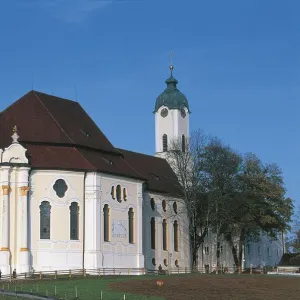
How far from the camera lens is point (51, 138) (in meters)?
65.9

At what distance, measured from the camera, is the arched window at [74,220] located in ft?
209

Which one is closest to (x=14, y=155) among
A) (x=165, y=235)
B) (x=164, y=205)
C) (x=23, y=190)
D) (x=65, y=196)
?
(x=23, y=190)

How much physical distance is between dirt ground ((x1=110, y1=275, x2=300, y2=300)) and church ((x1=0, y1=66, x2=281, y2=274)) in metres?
11.6

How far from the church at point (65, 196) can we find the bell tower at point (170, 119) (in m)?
16.9

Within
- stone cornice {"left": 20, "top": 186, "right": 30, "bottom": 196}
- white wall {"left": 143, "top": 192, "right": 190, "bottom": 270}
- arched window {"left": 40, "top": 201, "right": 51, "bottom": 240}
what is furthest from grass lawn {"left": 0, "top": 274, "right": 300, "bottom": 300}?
white wall {"left": 143, "top": 192, "right": 190, "bottom": 270}

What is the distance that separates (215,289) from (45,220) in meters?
20.6

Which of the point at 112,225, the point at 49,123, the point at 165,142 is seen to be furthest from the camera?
the point at 165,142

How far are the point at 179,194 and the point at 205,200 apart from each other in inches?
117

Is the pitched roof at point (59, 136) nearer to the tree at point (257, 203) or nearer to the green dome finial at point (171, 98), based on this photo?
the tree at point (257, 203)

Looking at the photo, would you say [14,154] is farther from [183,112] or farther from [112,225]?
[183,112]

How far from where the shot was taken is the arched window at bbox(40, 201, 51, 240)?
6278 cm

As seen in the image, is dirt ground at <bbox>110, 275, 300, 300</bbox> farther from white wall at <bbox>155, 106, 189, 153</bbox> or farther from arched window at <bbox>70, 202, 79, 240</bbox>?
white wall at <bbox>155, 106, 189, 153</bbox>

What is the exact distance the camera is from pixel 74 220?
211 feet

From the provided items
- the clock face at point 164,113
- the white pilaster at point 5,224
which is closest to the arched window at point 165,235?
the clock face at point 164,113
